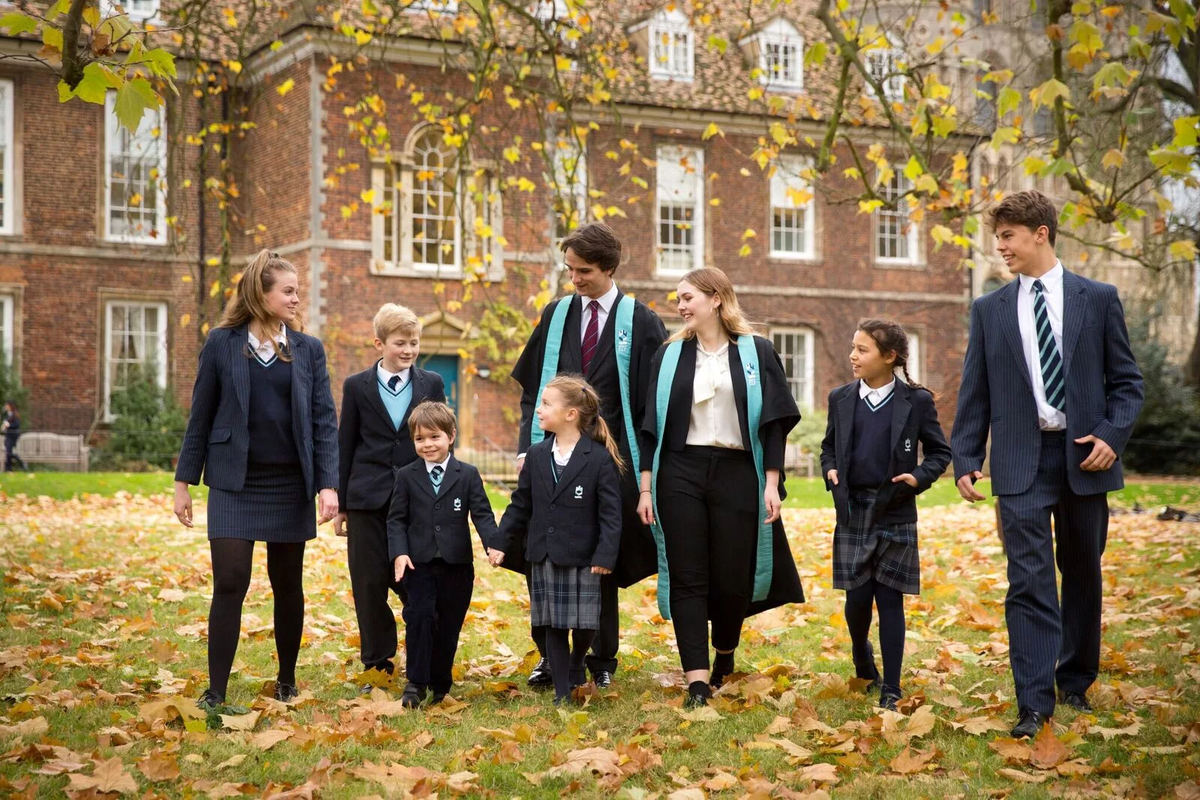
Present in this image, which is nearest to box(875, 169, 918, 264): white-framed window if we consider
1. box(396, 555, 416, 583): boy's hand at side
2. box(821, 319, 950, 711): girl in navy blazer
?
box(821, 319, 950, 711): girl in navy blazer

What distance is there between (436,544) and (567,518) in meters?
0.60

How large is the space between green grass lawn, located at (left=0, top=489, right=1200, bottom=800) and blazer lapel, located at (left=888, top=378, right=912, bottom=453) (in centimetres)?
116

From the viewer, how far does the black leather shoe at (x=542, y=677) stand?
6.51 metres

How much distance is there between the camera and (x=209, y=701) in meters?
5.71

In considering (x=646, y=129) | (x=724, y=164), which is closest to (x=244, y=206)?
(x=646, y=129)

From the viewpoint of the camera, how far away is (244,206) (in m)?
26.7

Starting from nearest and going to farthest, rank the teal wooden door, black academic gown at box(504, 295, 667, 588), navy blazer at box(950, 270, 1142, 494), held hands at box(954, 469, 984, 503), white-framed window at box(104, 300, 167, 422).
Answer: navy blazer at box(950, 270, 1142, 494) < held hands at box(954, 469, 984, 503) < black academic gown at box(504, 295, 667, 588) < the teal wooden door < white-framed window at box(104, 300, 167, 422)

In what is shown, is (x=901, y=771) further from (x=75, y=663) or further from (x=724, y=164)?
(x=724, y=164)

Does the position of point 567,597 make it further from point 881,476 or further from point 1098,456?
point 1098,456

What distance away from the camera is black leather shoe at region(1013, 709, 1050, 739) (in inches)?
206

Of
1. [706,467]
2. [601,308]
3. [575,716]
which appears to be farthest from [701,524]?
[601,308]

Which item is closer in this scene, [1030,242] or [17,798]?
[17,798]

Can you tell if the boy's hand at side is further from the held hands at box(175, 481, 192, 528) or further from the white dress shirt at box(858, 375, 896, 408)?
the white dress shirt at box(858, 375, 896, 408)

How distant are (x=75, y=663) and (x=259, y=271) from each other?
2.37 meters
